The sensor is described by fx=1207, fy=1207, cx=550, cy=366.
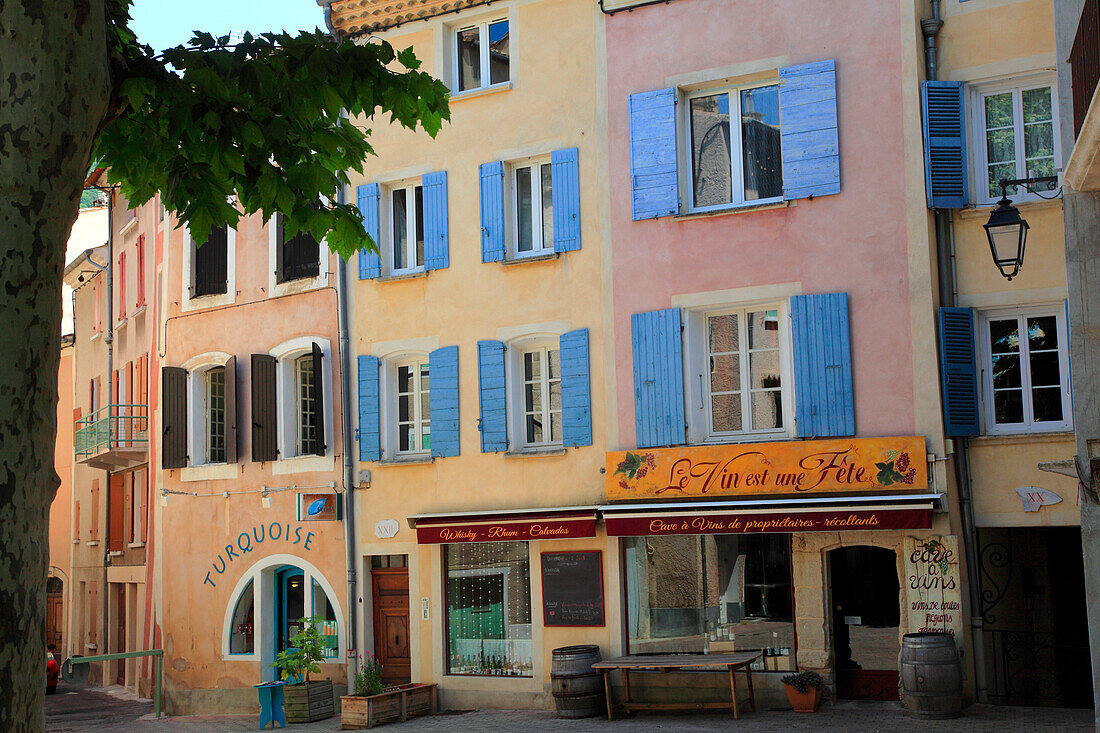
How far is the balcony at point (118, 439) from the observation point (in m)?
24.2

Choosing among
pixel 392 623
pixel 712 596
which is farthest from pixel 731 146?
pixel 392 623

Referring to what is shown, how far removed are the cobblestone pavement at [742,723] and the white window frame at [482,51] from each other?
29.1 ft

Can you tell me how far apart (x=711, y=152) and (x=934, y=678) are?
718 centimetres

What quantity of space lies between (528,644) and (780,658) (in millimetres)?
3674

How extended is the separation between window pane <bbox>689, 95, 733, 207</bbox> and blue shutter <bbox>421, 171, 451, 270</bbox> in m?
3.89

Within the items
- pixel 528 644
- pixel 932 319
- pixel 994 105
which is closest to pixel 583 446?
pixel 528 644

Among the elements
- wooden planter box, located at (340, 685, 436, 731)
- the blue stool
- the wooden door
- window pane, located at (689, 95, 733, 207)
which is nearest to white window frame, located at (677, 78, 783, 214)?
window pane, located at (689, 95, 733, 207)

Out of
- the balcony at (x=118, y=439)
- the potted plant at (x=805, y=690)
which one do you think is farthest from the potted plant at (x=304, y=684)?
the balcony at (x=118, y=439)

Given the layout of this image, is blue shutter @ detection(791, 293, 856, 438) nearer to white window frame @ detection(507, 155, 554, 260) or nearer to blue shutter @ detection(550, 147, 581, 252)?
blue shutter @ detection(550, 147, 581, 252)

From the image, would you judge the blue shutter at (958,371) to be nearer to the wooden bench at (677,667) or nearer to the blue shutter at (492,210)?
the wooden bench at (677,667)

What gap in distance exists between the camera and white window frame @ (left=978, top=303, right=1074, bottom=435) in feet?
45.9

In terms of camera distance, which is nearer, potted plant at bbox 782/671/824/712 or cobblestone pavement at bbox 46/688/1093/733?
cobblestone pavement at bbox 46/688/1093/733

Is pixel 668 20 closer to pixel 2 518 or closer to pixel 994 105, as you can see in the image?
pixel 994 105

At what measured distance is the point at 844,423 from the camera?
14664 mm
